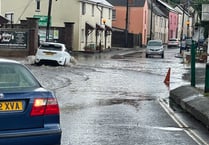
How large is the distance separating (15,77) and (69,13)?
48.4 meters

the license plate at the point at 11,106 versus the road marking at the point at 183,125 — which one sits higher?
the license plate at the point at 11,106

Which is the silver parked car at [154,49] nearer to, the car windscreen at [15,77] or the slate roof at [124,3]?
the slate roof at [124,3]

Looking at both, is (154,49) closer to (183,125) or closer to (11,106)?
(183,125)

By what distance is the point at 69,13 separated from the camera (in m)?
55.6

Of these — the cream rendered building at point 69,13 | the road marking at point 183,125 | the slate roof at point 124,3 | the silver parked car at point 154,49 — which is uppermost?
the slate roof at point 124,3

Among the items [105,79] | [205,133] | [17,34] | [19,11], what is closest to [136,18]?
[19,11]

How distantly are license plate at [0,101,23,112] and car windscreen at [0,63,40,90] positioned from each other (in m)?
0.33

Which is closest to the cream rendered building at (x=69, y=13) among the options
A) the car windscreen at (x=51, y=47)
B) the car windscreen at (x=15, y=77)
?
the car windscreen at (x=51, y=47)

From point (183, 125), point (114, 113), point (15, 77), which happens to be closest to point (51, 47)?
point (114, 113)

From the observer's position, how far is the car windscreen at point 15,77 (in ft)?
24.2

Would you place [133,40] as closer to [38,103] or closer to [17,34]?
[17,34]

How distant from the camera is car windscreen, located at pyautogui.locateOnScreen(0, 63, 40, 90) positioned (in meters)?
7.37

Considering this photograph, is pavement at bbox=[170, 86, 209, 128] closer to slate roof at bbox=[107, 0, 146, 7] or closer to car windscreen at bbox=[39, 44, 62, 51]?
car windscreen at bbox=[39, 44, 62, 51]

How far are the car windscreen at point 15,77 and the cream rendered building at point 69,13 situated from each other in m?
47.1
